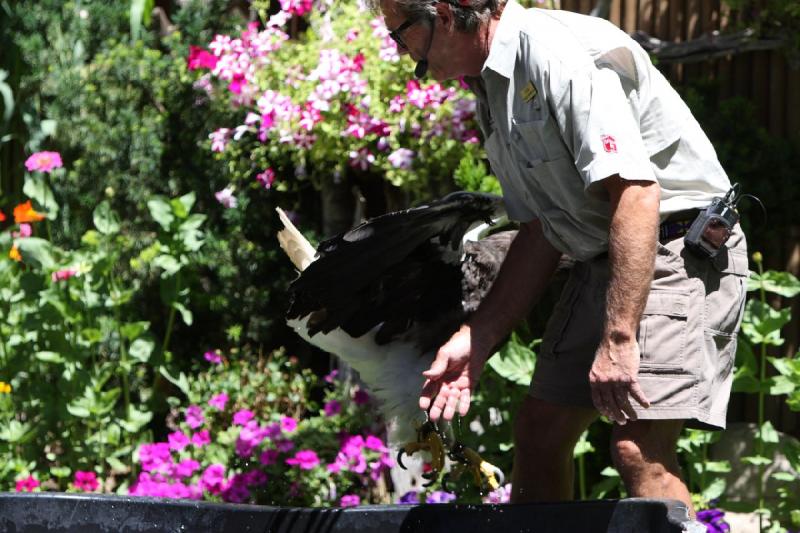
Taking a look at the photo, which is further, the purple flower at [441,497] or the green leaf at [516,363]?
the purple flower at [441,497]

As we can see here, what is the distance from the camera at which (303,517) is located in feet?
7.59

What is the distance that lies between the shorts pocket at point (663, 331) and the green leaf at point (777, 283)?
1.31 m

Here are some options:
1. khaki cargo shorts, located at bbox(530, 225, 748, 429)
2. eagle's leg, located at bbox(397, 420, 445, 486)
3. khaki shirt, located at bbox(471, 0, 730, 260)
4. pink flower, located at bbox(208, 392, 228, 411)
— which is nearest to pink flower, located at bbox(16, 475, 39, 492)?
pink flower, located at bbox(208, 392, 228, 411)

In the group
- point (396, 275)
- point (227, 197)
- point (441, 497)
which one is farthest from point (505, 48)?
point (227, 197)

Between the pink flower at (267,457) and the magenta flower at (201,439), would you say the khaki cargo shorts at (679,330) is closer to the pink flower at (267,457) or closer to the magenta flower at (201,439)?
the pink flower at (267,457)

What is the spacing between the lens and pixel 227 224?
5.92m

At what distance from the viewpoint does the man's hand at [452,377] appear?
2967 mm

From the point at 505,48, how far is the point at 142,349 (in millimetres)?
2549

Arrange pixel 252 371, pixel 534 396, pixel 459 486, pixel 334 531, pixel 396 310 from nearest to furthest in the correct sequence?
pixel 334 531 < pixel 534 396 < pixel 396 310 < pixel 459 486 < pixel 252 371

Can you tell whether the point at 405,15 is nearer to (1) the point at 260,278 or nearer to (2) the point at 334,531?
(2) the point at 334,531

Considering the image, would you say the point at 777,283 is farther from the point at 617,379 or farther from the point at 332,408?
the point at 332,408

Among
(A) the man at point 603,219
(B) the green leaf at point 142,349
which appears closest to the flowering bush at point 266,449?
(B) the green leaf at point 142,349

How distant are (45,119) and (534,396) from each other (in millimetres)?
4289

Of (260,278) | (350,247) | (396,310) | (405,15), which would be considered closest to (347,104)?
(260,278)
